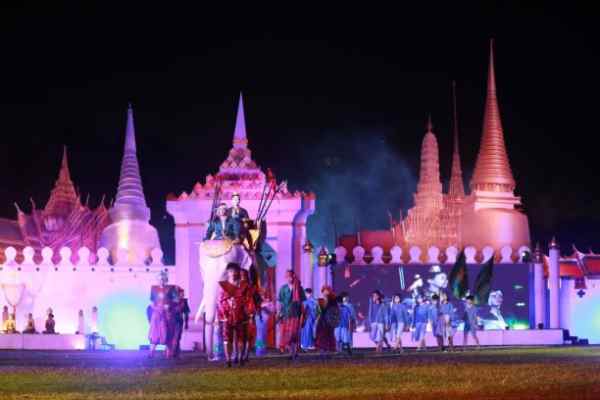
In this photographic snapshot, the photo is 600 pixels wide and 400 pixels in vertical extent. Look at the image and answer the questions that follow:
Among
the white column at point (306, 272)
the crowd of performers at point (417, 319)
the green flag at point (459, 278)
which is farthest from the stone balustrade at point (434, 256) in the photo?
the crowd of performers at point (417, 319)

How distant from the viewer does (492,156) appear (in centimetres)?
5150

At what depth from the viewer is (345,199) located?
58.0m

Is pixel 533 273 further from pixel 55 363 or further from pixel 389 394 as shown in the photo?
pixel 389 394

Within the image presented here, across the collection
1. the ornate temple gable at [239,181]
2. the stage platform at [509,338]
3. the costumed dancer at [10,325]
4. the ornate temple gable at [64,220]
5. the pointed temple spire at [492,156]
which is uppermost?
the pointed temple spire at [492,156]

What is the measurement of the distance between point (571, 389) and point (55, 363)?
8124 millimetres

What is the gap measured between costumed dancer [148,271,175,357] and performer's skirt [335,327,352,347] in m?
4.11

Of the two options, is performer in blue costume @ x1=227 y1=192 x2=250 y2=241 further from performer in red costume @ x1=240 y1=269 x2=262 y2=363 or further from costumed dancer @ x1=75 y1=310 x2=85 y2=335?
costumed dancer @ x1=75 y1=310 x2=85 y2=335

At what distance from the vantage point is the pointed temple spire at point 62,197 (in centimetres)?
5491

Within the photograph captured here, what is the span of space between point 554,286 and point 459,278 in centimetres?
247

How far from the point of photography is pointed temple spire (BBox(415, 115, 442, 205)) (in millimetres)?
60656

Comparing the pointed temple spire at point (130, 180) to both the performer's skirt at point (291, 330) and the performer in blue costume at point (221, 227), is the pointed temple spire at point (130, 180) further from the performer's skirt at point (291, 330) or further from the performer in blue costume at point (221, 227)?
the performer in blue costume at point (221, 227)

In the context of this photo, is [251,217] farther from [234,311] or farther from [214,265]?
[234,311]

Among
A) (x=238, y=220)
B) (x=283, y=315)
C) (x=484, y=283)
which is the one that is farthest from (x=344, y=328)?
(x=484, y=283)

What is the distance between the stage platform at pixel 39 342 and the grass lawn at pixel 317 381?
38.0 feet
